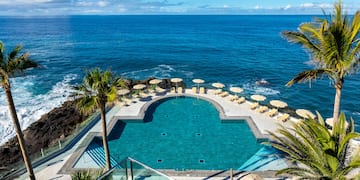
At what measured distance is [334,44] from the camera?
26.8ft

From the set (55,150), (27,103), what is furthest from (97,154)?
(27,103)

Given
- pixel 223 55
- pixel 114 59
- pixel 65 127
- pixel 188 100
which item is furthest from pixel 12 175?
pixel 223 55

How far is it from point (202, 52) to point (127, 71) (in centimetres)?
2094

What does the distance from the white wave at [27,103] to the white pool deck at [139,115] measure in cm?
445

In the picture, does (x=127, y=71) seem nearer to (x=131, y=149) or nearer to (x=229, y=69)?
(x=229, y=69)

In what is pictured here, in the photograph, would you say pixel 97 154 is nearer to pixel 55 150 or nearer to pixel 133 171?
pixel 55 150

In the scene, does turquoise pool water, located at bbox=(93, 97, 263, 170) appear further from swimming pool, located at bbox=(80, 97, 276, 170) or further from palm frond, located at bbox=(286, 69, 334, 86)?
palm frond, located at bbox=(286, 69, 334, 86)

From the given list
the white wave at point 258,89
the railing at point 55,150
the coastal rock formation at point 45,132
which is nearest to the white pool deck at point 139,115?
the railing at point 55,150

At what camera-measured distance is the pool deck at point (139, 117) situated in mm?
13805

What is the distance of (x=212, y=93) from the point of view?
25.2m

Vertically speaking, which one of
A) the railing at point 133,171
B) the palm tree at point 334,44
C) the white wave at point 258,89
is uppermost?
the palm tree at point 334,44

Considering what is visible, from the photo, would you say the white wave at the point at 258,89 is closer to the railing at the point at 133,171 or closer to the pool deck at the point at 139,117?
the pool deck at the point at 139,117

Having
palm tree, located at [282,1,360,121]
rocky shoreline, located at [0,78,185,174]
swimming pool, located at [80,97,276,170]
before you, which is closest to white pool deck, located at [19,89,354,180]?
swimming pool, located at [80,97,276,170]

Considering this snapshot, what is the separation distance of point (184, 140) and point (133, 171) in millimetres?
9677
